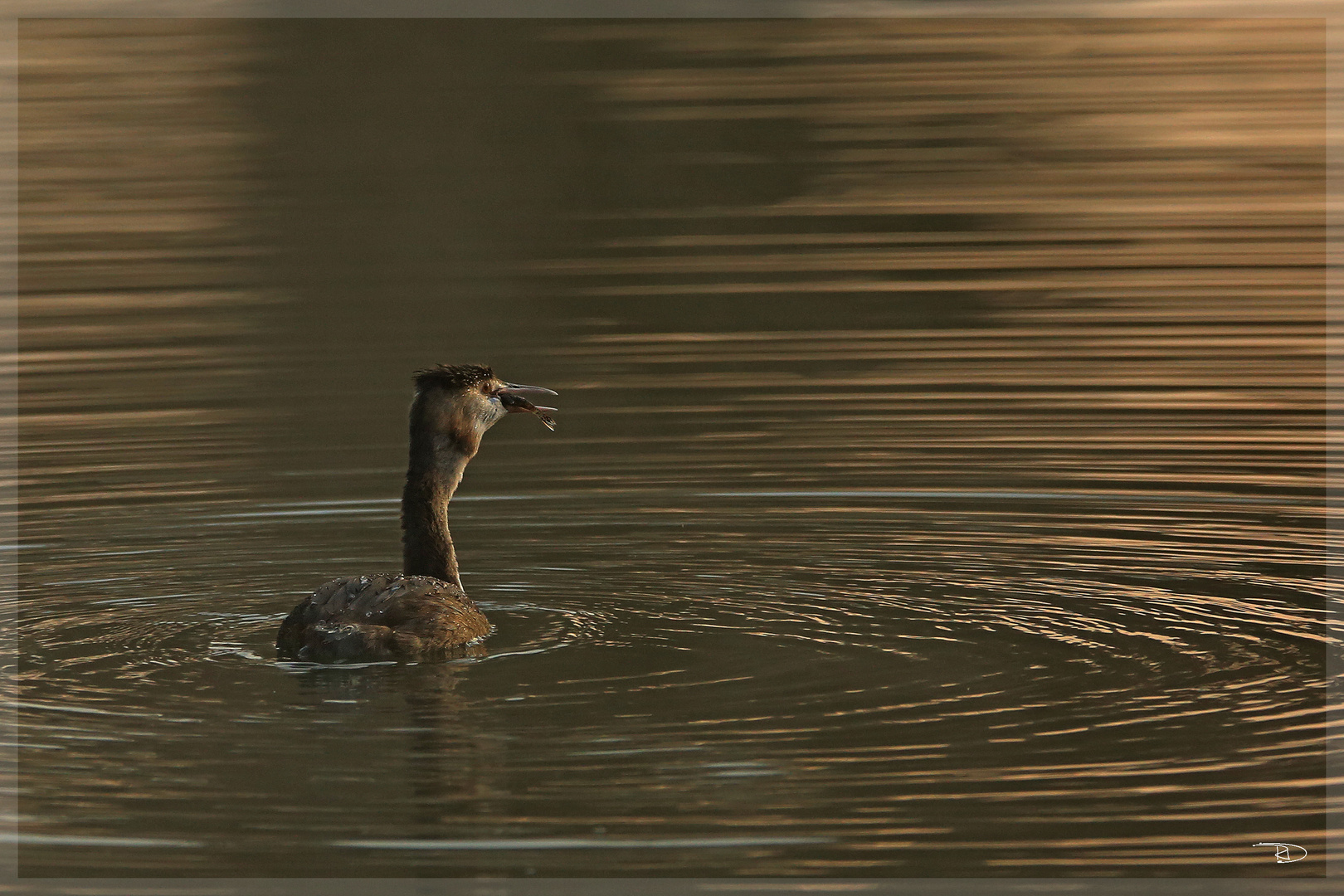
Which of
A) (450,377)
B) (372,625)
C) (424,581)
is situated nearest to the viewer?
(372,625)

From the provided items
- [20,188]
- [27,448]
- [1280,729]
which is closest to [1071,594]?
[1280,729]

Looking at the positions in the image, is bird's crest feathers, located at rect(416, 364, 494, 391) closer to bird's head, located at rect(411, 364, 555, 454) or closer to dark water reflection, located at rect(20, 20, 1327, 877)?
bird's head, located at rect(411, 364, 555, 454)

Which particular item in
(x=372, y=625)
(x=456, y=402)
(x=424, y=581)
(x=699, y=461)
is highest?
(x=456, y=402)

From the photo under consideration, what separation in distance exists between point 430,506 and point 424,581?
68 centimetres

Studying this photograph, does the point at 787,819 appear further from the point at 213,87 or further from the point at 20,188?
the point at 213,87

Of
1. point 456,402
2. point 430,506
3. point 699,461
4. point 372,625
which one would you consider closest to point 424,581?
point 372,625

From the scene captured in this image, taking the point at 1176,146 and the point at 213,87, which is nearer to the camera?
the point at 1176,146

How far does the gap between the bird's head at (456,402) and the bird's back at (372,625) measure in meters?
0.98

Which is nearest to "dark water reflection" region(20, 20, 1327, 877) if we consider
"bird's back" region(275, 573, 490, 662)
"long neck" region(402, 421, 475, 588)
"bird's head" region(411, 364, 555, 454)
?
"bird's back" region(275, 573, 490, 662)

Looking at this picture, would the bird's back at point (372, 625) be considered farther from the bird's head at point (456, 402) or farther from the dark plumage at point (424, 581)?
the bird's head at point (456, 402)

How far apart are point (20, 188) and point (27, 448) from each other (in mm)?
9719

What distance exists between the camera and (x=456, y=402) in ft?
33.1

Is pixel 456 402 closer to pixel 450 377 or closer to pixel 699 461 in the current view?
pixel 450 377

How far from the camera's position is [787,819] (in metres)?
Answer: 7.32
